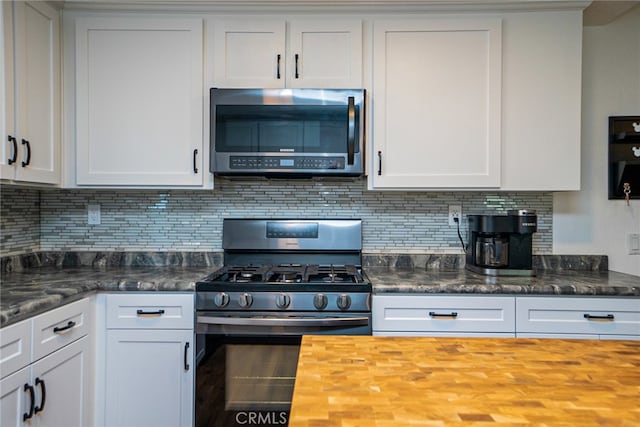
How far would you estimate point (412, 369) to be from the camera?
0.83m

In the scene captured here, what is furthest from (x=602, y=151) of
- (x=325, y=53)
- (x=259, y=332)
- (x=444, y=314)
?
(x=259, y=332)

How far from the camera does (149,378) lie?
1.81 meters

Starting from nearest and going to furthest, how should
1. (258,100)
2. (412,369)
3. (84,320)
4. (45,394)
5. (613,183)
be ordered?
1. (412,369)
2. (45,394)
3. (84,320)
4. (258,100)
5. (613,183)

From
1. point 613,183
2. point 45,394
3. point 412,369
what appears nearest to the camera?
point 412,369

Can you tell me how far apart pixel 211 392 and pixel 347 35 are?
71.5 inches

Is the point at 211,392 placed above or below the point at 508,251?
below

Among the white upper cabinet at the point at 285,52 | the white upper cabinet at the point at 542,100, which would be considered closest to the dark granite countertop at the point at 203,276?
the white upper cabinet at the point at 542,100

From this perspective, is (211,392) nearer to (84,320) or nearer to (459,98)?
(84,320)

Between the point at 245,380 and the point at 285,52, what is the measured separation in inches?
62.4

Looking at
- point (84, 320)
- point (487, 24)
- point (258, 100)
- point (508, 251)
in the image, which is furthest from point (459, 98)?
point (84, 320)

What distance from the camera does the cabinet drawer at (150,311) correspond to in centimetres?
181

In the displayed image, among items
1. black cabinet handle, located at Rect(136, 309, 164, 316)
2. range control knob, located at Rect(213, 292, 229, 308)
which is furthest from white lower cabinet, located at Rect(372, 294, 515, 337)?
black cabinet handle, located at Rect(136, 309, 164, 316)

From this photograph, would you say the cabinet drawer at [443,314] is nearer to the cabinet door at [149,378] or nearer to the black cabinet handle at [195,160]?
the cabinet door at [149,378]

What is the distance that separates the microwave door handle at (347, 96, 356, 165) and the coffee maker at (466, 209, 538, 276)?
73 centimetres
